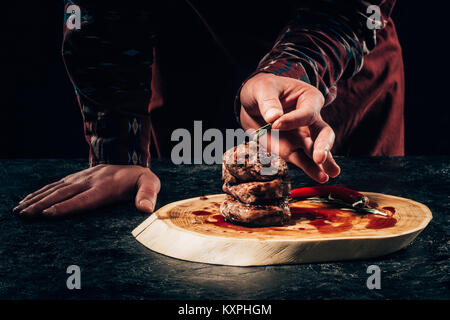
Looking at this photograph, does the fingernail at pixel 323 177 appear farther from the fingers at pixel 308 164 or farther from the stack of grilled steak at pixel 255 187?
the stack of grilled steak at pixel 255 187

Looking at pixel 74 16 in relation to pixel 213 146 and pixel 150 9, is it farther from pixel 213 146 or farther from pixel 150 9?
pixel 213 146

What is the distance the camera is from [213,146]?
10.5 ft

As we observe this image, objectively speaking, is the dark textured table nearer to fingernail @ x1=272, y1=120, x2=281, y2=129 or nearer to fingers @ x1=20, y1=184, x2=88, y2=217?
fingers @ x1=20, y1=184, x2=88, y2=217

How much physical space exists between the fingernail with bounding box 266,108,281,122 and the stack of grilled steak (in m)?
→ 0.11

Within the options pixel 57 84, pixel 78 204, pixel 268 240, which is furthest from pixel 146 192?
pixel 57 84

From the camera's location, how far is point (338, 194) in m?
1.69

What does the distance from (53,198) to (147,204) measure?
1.04 ft

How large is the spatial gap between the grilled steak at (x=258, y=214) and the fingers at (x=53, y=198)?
623 millimetres

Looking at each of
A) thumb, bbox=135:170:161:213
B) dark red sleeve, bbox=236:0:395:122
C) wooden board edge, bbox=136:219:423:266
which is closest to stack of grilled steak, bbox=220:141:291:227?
wooden board edge, bbox=136:219:423:266

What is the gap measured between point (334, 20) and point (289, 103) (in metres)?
0.62

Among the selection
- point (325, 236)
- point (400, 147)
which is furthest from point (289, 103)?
point (400, 147)

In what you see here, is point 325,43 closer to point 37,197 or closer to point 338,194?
point 338,194

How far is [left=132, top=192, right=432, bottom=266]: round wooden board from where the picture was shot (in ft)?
3.96

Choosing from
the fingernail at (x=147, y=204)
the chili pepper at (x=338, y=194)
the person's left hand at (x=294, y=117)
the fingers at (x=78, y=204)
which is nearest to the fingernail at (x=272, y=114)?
the person's left hand at (x=294, y=117)
